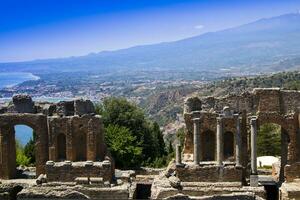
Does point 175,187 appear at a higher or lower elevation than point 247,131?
lower

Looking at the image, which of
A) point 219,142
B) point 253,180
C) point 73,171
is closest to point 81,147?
point 73,171

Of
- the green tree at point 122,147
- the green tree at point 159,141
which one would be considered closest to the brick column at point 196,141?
the green tree at point 122,147

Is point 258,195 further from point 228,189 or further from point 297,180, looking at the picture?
point 297,180

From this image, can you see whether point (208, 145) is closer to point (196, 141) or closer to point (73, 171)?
point (196, 141)

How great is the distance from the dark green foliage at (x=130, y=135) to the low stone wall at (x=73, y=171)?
1166 centimetres

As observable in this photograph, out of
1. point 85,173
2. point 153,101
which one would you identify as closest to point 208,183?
point 85,173

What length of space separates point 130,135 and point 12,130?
1385cm

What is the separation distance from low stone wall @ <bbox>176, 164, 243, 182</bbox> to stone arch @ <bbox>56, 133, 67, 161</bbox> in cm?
833

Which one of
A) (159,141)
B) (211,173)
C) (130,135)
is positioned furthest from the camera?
(159,141)

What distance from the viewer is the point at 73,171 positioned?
29797 millimetres

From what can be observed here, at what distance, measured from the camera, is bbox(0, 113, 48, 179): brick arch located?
32.3m

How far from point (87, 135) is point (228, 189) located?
10186 mm

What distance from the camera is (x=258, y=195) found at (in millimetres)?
27016

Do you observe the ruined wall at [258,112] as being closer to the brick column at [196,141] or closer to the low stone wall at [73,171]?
the brick column at [196,141]
